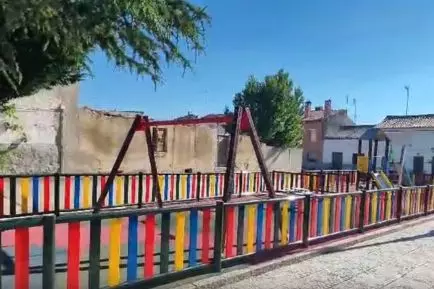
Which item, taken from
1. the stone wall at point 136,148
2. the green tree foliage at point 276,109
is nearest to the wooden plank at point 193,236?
the stone wall at point 136,148

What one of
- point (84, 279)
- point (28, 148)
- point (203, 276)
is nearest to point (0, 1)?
point (84, 279)

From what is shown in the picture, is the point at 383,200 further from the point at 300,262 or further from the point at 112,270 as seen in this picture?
the point at 112,270

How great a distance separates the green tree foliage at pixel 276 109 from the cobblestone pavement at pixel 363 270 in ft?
88.5

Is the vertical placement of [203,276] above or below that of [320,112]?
below

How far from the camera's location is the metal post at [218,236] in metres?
5.54

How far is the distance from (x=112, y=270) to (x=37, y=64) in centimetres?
231

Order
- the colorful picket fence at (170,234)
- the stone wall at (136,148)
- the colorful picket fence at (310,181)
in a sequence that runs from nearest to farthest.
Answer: the colorful picket fence at (170,234) < the colorful picket fence at (310,181) < the stone wall at (136,148)

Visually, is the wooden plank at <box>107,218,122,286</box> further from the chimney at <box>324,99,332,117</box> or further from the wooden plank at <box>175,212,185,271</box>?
the chimney at <box>324,99,332,117</box>

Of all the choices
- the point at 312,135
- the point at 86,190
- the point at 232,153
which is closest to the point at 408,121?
the point at 312,135

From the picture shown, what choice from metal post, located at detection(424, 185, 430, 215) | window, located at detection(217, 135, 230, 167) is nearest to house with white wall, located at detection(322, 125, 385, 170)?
window, located at detection(217, 135, 230, 167)

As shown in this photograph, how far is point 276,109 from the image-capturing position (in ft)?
116

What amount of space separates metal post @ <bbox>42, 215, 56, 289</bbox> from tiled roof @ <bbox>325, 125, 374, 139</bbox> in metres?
49.3

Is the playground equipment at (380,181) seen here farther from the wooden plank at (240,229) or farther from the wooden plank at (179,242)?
the wooden plank at (179,242)

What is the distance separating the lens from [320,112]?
60.7 m
